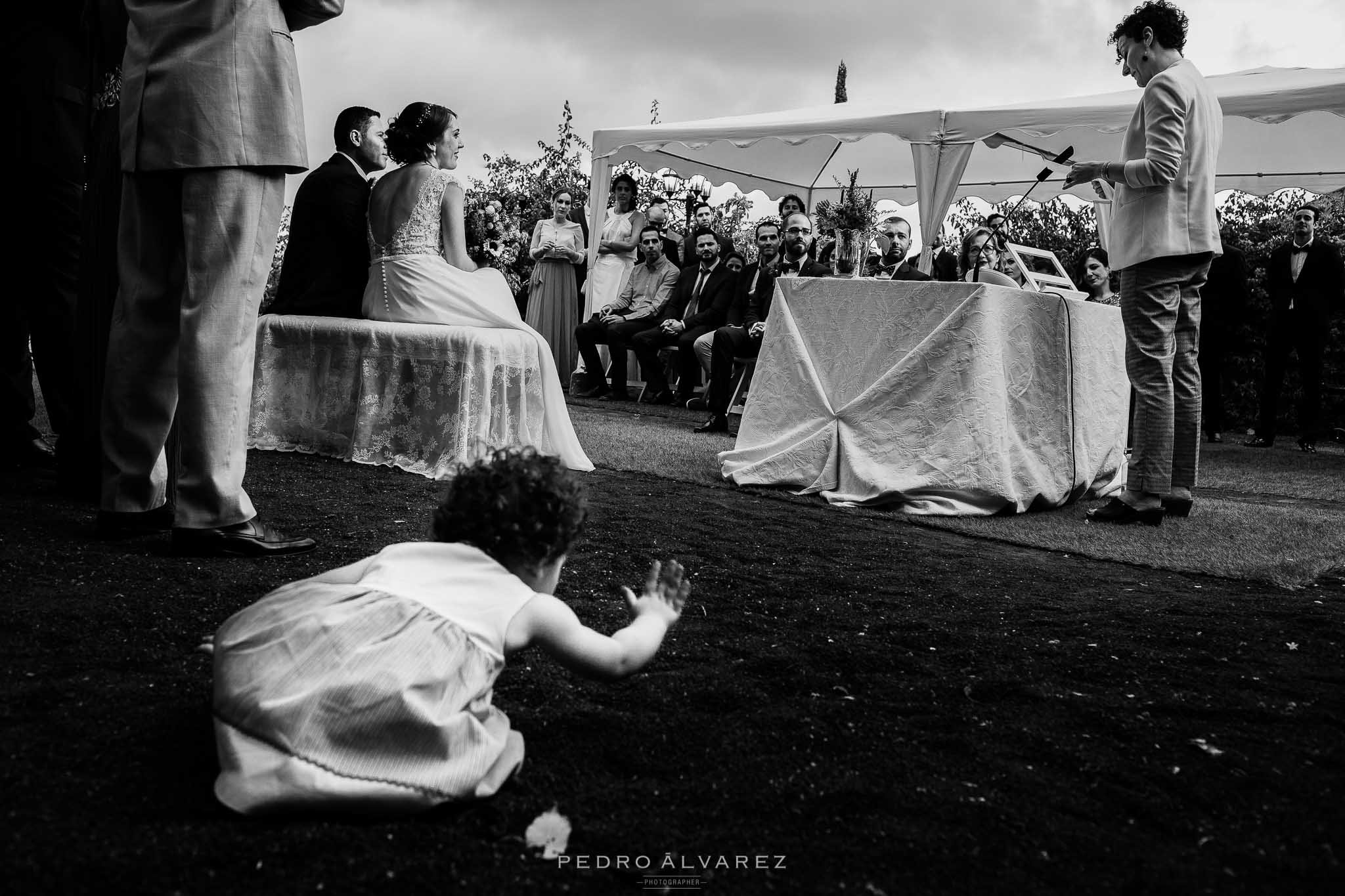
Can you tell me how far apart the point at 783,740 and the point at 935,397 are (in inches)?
118

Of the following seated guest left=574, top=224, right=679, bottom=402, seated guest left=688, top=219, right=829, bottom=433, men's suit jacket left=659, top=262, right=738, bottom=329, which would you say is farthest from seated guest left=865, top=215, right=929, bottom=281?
seated guest left=574, top=224, right=679, bottom=402

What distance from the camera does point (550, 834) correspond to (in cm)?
142

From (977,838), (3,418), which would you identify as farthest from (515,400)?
(977,838)

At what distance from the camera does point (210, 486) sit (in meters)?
2.72

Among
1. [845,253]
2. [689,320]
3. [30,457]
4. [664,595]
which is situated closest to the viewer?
[664,595]

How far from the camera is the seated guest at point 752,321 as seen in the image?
779 cm

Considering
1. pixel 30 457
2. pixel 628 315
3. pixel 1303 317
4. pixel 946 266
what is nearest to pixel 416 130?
pixel 30 457

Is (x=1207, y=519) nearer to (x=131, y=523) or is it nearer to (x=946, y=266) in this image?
(x=946, y=266)

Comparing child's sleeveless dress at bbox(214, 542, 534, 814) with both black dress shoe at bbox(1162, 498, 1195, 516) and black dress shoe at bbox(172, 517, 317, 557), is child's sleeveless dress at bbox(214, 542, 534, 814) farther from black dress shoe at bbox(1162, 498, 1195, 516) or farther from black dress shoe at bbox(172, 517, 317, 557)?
black dress shoe at bbox(1162, 498, 1195, 516)

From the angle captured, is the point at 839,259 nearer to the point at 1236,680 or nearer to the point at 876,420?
the point at 876,420

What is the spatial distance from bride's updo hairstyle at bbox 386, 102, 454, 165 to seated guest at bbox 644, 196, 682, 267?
5.51 metres

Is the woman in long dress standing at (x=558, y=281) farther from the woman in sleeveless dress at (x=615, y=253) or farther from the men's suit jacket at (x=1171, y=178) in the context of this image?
the men's suit jacket at (x=1171, y=178)

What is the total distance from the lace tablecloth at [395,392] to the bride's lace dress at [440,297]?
44mm

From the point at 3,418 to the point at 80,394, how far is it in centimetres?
92
